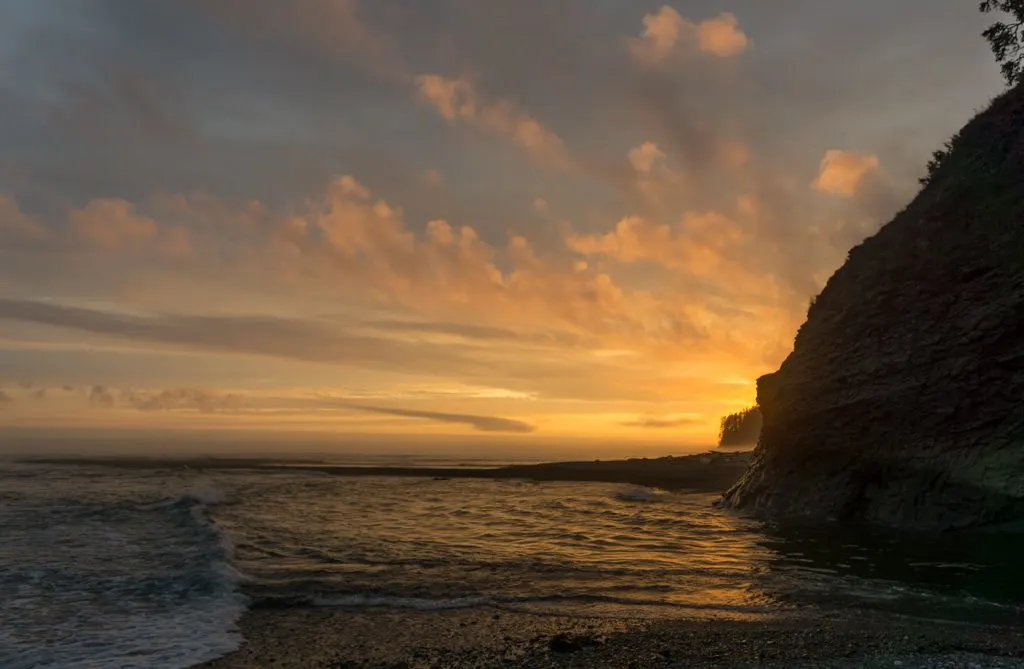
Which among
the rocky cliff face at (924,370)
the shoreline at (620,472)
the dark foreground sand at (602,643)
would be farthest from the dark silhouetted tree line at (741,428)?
the dark foreground sand at (602,643)

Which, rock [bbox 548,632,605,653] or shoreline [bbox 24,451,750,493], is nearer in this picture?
rock [bbox 548,632,605,653]

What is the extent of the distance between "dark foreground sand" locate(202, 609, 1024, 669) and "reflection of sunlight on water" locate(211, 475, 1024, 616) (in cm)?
126

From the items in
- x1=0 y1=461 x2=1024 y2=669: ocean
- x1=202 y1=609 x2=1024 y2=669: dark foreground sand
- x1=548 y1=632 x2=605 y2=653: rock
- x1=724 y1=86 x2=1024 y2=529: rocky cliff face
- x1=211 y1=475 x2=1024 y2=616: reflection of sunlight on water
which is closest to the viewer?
x1=202 y1=609 x2=1024 y2=669: dark foreground sand

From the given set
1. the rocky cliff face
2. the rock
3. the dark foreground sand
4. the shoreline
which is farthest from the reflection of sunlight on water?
the shoreline

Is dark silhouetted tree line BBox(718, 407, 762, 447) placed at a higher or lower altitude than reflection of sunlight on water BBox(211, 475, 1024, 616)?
higher

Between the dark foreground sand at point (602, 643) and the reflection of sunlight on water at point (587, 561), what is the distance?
126 centimetres

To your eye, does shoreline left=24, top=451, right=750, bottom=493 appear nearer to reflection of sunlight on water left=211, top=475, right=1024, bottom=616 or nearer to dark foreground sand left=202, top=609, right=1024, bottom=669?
reflection of sunlight on water left=211, top=475, right=1024, bottom=616

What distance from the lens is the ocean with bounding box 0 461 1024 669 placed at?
1277 centimetres

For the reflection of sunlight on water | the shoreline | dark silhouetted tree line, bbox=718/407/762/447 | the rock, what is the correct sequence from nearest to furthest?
the rock → the reflection of sunlight on water → the shoreline → dark silhouetted tree line, bbox=718/407/762/447

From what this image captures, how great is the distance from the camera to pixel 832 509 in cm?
2697

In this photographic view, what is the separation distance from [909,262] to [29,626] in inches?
1203

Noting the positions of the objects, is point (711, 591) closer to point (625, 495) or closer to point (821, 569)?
point (821, 569)

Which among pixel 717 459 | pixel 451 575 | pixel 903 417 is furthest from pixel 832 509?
pixel 717 459

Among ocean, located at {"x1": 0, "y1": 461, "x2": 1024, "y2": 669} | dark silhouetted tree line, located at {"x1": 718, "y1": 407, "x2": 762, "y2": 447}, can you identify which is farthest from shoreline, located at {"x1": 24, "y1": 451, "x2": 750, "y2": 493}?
dark silhouetted tree line, located at {"x1": 718, "y1": 407, "x2": 762, "y2": 447}
